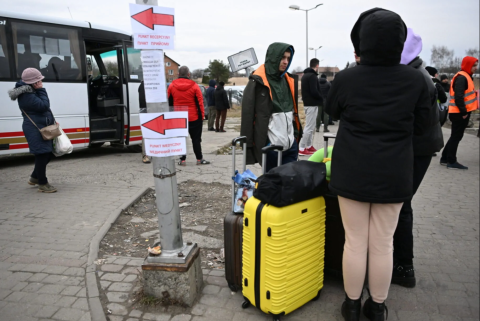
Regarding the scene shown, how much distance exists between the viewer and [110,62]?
955 cm

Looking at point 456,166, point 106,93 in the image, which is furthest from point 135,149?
point 456,166

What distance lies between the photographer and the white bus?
25.2 ft

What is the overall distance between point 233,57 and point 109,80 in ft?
13.8

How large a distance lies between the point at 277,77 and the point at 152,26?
1610mm

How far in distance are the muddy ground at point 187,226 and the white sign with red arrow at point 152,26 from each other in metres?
2.00

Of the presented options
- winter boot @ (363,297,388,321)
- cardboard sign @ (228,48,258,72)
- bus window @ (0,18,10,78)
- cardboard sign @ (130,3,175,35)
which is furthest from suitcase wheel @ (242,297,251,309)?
bus window @ (0,18,10,78)

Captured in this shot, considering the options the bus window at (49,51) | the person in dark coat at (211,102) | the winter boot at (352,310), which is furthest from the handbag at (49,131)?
the person in dark coat at (211,102)

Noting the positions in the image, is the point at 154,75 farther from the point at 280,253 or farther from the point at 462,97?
the point at 462,97

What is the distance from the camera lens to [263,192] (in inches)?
99.2

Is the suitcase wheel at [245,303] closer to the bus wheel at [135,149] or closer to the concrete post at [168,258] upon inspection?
the concrete post at [168,258]

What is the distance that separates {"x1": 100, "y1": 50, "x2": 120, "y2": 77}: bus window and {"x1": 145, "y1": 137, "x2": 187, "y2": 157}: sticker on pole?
735 centimetres

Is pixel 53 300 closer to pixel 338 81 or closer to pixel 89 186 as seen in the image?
pixel 338 81

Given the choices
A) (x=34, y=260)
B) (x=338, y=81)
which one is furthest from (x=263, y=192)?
(x=34, y=260)

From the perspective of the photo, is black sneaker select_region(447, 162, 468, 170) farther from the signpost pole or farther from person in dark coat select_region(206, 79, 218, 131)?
person in dark coat select_region(206, 79, 218, 131)
